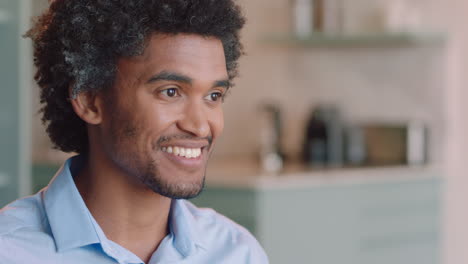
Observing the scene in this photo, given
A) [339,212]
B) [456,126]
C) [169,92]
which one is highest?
[169,92]

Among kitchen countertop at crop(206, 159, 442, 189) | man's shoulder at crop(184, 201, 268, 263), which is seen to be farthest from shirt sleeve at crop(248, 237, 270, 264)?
kitchen countertop at crop(206, 159, 442, 189)

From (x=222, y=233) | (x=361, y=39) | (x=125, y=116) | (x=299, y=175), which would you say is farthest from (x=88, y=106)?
(x=361, y=39)

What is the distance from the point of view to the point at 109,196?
4.52 feet

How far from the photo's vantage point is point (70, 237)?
1.29 meters

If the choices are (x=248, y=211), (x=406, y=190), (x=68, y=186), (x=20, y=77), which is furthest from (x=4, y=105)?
(x=406, y=190)

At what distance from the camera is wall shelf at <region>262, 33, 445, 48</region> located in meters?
3.89

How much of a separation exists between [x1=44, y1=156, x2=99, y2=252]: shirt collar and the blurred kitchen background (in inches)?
80.5

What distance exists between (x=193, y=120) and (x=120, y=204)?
0.19m

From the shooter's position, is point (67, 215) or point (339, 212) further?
point (339, 212)

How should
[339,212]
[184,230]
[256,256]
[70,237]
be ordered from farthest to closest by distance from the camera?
[339,212] < [256,256] < [184,230] < [70,237]

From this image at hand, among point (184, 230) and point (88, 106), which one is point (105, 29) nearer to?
point (88, 106)

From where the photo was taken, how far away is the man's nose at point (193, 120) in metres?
1.31

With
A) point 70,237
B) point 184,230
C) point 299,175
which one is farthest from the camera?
point 299,175

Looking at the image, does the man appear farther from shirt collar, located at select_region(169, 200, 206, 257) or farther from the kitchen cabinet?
the kitchen cabinet
